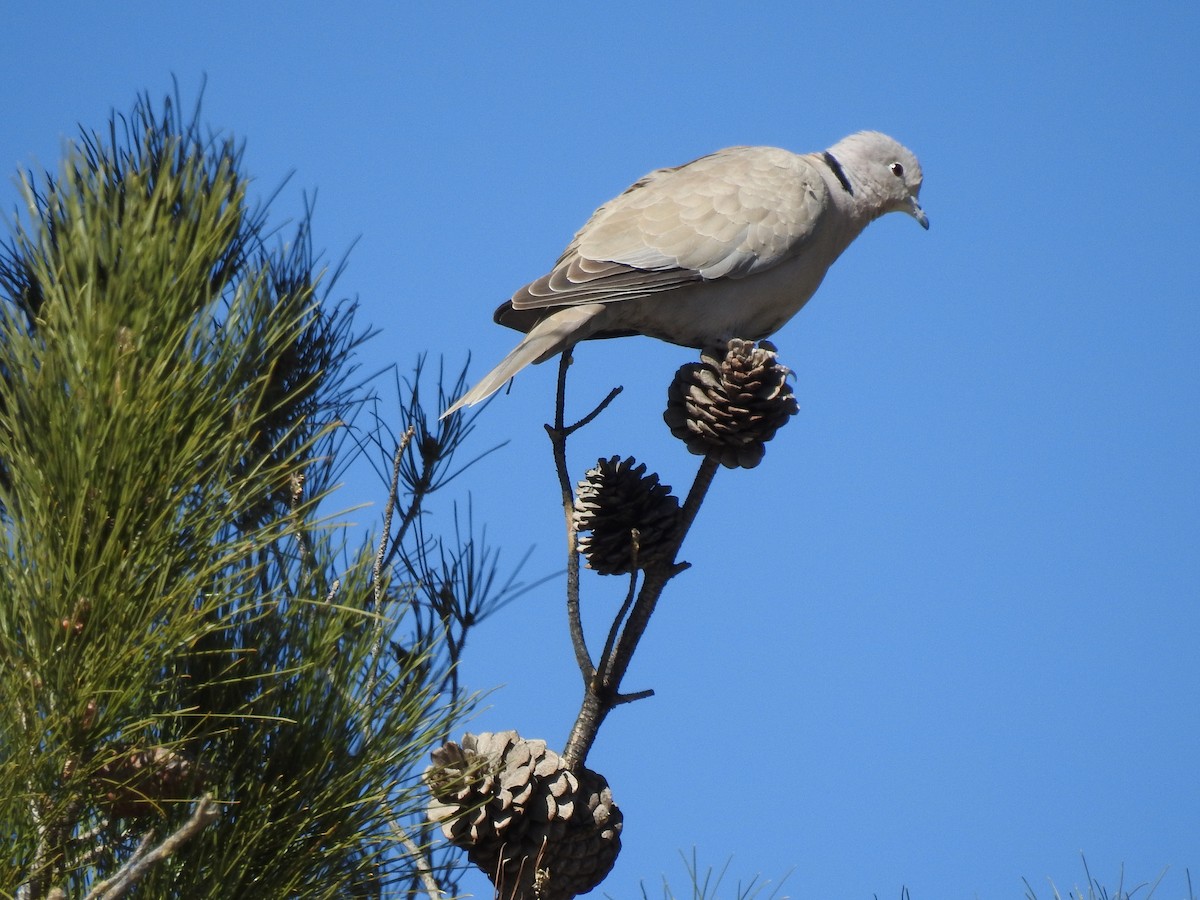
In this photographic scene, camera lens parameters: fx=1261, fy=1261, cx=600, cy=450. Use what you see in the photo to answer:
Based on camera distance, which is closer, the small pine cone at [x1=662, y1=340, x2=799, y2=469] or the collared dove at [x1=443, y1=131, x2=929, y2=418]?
the small pine cone at [x1=662, y1=340, x2=799, y2=469]

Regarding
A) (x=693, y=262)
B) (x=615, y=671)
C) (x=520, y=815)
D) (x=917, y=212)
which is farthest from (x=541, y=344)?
(x=917, y=212)

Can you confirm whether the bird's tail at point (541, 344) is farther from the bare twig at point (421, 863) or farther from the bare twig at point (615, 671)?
the bare twig at point (421, 863)

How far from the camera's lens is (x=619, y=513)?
1.79 m

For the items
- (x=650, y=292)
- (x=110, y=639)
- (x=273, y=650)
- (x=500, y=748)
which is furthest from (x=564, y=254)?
(x=110, y=639)

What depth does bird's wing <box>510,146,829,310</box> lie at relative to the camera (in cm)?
213

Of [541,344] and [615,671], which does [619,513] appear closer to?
[615,671]

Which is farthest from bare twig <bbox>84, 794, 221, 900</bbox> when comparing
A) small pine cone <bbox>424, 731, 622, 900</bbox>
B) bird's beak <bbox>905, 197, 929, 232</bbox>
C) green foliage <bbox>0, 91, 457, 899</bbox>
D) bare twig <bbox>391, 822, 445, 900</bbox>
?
bird's beak <bbox>905, 197, 929, 232</bbox>

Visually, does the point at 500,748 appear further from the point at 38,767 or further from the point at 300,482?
the point at 38,767

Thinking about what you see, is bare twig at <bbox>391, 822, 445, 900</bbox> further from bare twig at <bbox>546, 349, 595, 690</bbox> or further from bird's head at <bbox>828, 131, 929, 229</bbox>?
bird's head at <bbox>828, 131, 929, 229</bbox>

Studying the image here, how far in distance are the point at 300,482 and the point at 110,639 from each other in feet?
2.02

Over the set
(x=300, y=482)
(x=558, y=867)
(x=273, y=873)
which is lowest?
(x=273, y=873)

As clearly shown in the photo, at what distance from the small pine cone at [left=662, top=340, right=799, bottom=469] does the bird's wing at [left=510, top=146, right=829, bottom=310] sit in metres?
0.38

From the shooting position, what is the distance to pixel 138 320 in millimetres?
1120

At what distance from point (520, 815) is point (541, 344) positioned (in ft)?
→ 2.49
